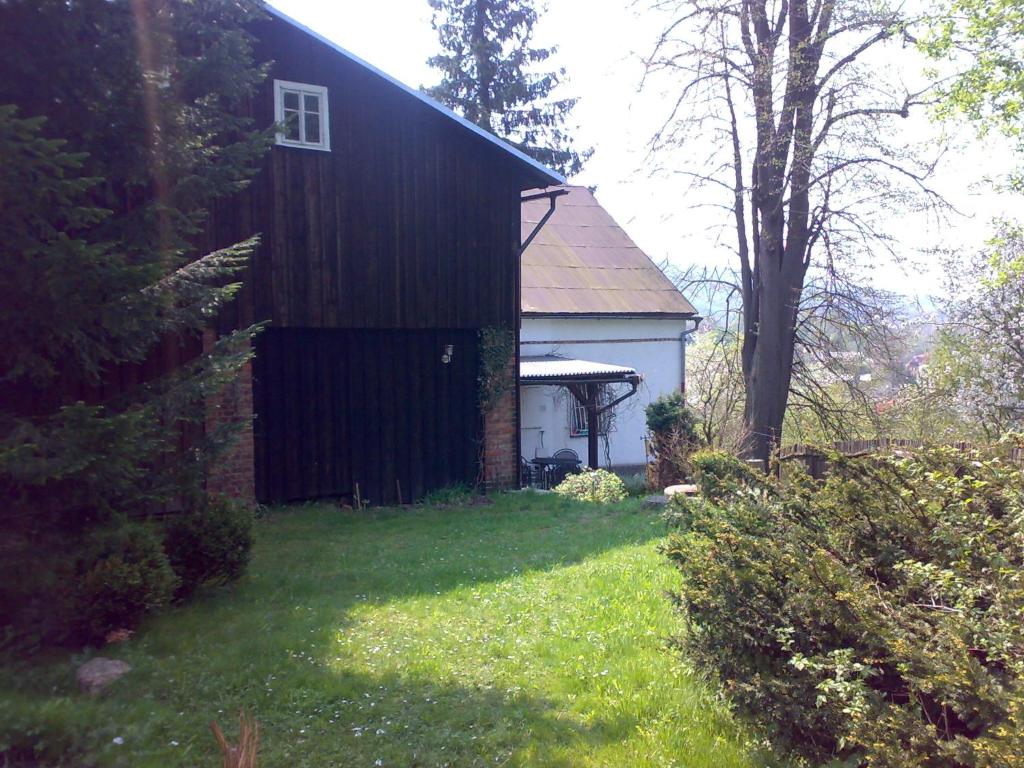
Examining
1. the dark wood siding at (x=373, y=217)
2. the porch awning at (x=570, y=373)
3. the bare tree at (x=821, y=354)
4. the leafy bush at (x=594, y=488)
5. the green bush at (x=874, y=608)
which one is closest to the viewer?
the green bush at (x=874, y=608)

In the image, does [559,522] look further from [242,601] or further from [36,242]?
[36,242]

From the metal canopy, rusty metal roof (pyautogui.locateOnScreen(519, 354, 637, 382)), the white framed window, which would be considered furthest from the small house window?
the white framed window

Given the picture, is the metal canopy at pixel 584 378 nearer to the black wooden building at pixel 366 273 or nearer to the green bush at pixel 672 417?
the green bush at pixel 672 417

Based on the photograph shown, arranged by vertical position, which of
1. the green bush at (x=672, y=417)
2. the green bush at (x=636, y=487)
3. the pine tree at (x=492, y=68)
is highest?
the pine tree at (x=492, y=68)

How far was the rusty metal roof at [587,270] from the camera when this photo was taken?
20.8m

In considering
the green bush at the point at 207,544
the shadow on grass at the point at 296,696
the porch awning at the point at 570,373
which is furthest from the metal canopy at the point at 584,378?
the green bush at the point at 207,544

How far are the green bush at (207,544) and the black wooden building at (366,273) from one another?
14.7ft

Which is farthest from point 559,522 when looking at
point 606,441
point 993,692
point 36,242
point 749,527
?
point 606,441

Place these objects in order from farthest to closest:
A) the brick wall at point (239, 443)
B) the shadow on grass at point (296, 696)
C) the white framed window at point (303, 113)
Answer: the white framed window at point (303, 113), the brick wall at point (239, 443), the shadow on grass at point (296, 696)

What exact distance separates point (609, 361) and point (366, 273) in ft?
32.5

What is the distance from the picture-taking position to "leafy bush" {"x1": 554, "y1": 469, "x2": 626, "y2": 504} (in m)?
13.4

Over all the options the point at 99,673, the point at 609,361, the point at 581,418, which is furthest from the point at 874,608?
the point at 609,361

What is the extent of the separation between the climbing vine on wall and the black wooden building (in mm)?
154

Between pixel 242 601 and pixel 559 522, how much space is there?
5.01 meters
